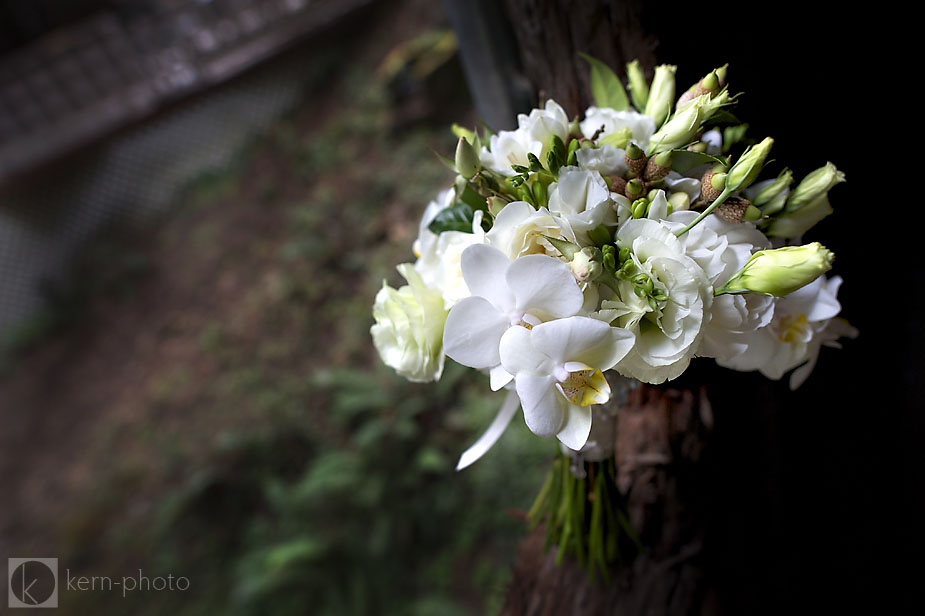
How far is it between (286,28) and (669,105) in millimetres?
5935

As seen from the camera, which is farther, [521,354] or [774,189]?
[774,189]

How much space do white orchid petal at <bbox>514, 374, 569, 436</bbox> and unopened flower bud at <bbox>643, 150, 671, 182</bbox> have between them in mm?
314

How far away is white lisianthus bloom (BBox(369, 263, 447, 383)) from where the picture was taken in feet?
2.45

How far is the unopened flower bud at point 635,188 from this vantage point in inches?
27.3

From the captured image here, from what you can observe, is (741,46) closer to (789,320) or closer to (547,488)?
(789,320)

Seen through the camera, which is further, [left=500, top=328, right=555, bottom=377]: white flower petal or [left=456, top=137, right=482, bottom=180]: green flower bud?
[left=456, top=137, right=482, bottom=180]: green flower bud

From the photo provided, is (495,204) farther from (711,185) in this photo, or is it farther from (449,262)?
(711,185)

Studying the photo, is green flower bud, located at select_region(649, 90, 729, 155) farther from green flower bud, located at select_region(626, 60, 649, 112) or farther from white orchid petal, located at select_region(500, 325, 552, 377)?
white orchid petal, located at select_region(500, 325, 552, 377)

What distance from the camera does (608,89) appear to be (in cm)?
87

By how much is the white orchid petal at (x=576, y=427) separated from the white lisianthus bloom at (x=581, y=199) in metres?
0.22

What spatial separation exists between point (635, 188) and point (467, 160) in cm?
23
